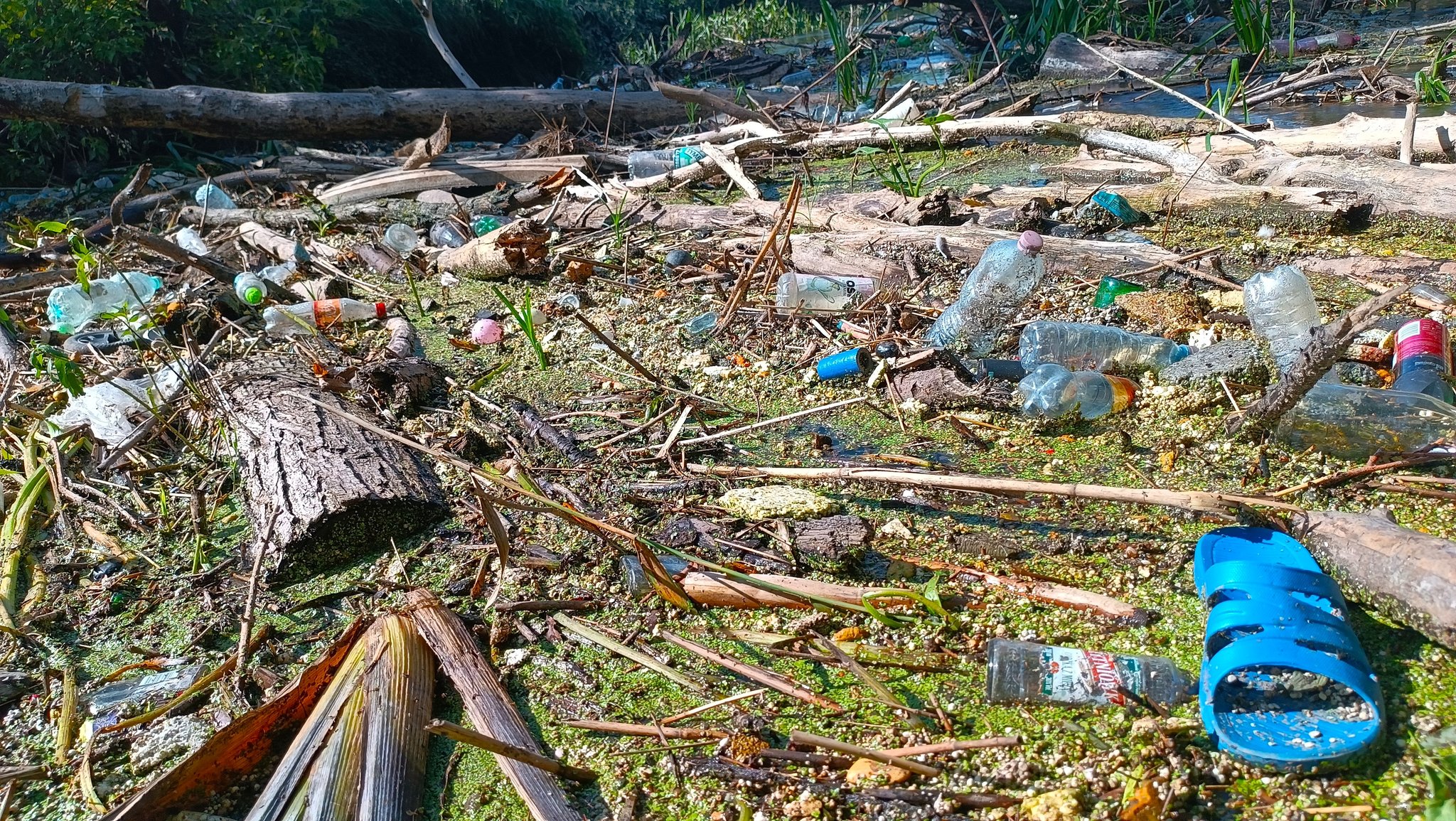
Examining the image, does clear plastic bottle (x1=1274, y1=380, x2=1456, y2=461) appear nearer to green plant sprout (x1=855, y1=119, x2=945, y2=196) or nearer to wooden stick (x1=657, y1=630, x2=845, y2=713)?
wooden stick (x1=657, y1=630, x2=845, y2=713)

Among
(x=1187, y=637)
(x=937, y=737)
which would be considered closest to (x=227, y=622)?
(x=937, y=737)

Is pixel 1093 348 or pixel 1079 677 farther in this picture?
pixel 1093 348

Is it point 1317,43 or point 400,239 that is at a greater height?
point 400,239

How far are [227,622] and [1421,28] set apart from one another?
8.97m

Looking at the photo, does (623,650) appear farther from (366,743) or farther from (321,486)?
(321,486)

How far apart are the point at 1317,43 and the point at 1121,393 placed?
272 inches

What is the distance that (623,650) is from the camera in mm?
1742

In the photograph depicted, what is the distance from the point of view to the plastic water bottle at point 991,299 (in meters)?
2.88

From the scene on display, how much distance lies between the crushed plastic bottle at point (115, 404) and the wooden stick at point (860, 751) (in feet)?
7.64

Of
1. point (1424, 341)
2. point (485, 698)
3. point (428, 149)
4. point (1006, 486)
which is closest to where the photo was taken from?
point (485, 698)

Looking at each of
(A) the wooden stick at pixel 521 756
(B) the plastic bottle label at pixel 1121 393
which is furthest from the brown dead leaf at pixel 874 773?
(B) the plastic bottle label at pixel 1121 393

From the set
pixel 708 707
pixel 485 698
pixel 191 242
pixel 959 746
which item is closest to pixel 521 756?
pixel 485 698

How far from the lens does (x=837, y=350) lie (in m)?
3.00

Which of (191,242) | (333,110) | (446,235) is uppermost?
(333,110)
